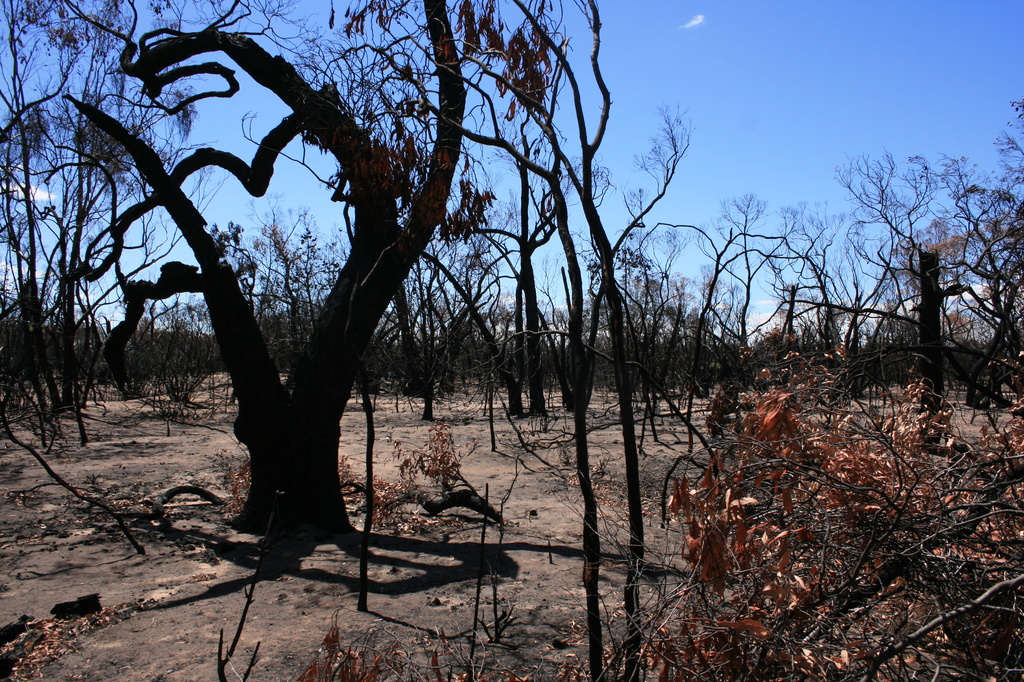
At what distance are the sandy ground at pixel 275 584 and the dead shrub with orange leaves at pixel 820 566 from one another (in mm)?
652

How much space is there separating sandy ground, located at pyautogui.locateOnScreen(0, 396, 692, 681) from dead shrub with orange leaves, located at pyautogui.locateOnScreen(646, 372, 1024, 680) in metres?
0.65

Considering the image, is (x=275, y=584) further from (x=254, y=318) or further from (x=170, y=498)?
(x=170, y=498)

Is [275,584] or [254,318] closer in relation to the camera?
[275,584]

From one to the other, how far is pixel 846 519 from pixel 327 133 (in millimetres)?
5290

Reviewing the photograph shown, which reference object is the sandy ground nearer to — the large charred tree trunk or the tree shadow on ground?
the tree shadow on ground

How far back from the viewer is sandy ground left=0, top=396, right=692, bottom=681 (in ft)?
14.7

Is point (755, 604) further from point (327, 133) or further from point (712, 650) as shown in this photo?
point (327, 133)

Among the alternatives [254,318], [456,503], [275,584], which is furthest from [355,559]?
[254,318]

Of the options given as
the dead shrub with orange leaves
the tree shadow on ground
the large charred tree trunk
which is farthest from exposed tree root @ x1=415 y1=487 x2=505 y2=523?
the dead shrub with orange leaves

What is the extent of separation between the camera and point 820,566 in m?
2.93

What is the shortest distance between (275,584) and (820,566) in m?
4.50

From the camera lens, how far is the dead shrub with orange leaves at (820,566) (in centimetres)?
252

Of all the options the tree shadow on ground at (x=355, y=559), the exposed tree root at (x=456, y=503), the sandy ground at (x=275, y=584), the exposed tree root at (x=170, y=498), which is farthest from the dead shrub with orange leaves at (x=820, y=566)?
the exposed tree root at (x=170, y=498)

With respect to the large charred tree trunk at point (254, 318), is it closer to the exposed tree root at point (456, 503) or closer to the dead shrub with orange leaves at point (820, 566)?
the exposed tree root at point (456, 503)
